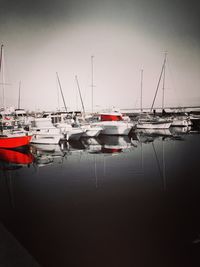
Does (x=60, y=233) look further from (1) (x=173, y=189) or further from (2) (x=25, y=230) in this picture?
(1) (x=173, y=189)

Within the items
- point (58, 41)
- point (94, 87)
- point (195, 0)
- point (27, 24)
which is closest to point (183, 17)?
point (195, 0)

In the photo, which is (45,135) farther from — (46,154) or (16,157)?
(16,157)

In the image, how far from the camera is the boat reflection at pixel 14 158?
4.17 meters

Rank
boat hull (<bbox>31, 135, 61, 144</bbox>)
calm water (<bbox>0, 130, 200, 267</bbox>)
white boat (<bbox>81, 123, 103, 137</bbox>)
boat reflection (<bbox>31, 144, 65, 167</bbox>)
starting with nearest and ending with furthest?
1. calm water (<bbox>0, 130, 200, 267</bbox>)
2. boat reflection (<bbox>31, 144, 65, 167</bbox>)
3. boat hull (<bbox>31, 135, 61, 144</bbox>)
4. white boat (<bbox>81, 123, 103, 137</bbox>)

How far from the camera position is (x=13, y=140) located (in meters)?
5.28

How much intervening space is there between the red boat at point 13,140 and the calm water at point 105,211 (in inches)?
45.0

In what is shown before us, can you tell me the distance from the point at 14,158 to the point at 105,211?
10.1 feet

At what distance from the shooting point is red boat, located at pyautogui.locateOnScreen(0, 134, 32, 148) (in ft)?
17.2

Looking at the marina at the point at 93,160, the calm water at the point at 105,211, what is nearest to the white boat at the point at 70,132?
the marina at the point at 93,160

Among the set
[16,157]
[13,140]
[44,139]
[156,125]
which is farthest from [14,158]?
[156,125]

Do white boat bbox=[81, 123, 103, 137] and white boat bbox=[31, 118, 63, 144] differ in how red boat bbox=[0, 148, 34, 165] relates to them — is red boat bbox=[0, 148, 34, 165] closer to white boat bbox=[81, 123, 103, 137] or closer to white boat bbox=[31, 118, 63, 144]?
white boat bbox=[31, 118, 63, 144]

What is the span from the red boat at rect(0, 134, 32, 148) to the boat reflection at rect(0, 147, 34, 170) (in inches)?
6.4

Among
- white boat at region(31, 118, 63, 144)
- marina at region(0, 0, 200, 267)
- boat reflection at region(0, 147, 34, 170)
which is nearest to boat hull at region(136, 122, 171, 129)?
marina at region(0, 0, 200, 267)

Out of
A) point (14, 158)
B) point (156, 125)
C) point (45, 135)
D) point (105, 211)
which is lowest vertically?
point (105, 211)
